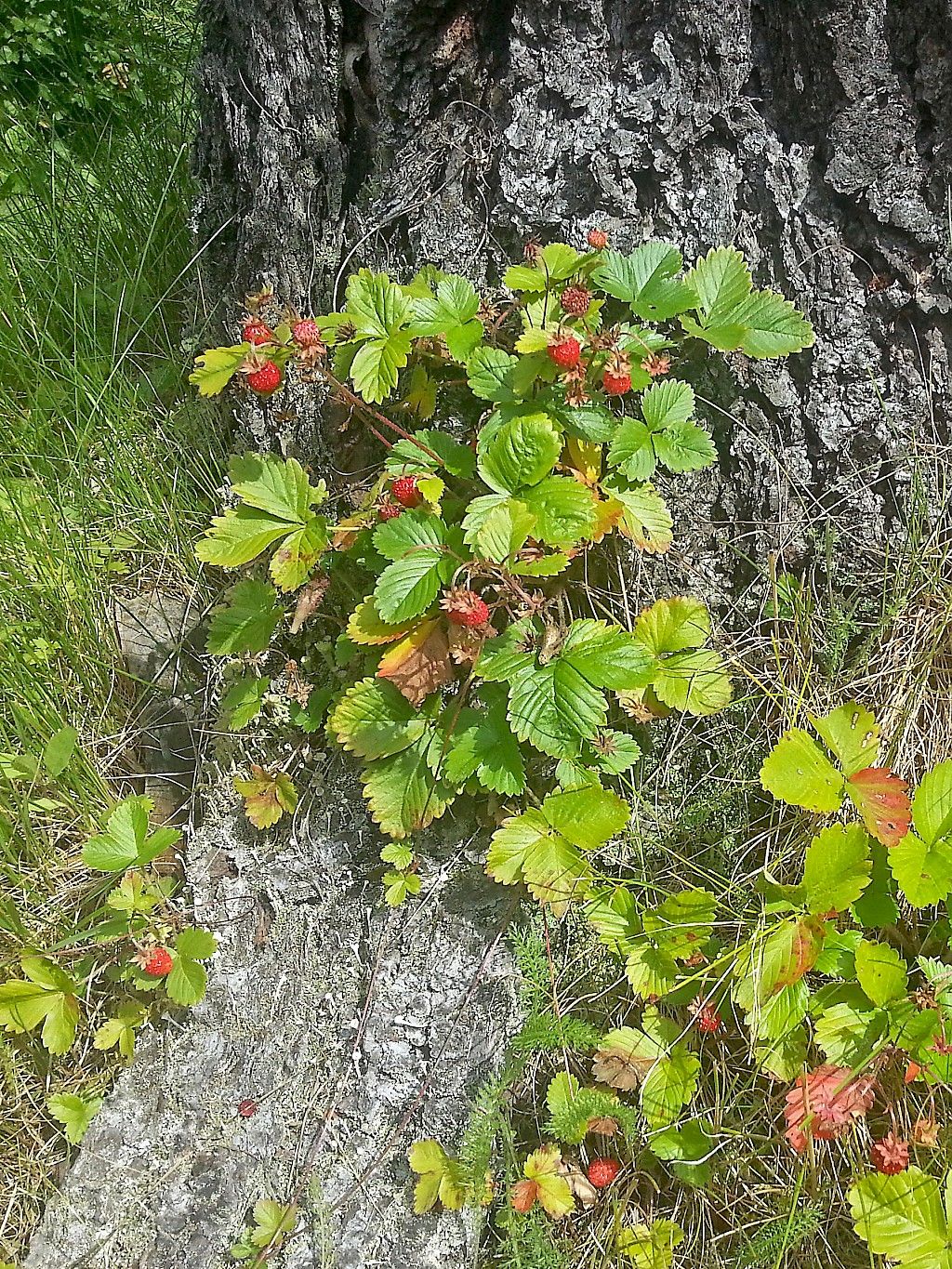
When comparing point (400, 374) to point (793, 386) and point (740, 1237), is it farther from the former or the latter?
point (740, 1237)

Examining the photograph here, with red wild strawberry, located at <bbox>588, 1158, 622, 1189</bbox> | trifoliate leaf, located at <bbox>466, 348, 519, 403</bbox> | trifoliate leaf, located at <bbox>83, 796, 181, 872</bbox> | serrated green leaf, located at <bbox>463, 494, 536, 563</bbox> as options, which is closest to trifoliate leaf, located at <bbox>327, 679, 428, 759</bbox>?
serrated green leaf, located at <bbox>463, 494, 536, 563</bbox>

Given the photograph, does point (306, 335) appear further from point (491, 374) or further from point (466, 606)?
point (466, 606)

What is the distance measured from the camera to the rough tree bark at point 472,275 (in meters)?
1.51

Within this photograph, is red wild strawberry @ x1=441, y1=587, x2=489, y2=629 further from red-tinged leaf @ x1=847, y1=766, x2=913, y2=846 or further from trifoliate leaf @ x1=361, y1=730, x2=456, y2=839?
red-tinged leaf @ x1=847, y1=766, x2=913, y2=846

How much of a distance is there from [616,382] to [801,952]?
3.13 feet

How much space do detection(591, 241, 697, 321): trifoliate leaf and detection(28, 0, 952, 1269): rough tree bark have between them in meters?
0.11

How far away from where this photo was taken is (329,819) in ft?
5.68

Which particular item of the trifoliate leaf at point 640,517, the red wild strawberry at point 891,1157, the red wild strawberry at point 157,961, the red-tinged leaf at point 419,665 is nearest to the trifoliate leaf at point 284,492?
the red-tinged leaf at point 419,665

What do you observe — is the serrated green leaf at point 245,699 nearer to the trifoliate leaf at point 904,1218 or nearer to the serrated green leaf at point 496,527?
the serrated green leaf at point 496,527

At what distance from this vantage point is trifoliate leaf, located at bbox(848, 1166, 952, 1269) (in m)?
1.29

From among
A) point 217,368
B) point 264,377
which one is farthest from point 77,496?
point 264,377

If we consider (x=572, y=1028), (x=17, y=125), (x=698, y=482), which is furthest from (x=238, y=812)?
(x=17, y=125)

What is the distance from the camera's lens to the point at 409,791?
1.59m

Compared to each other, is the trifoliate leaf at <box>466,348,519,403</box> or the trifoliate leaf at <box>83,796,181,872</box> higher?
the trifoliate leaf at <box>466,348,519,403</box>
